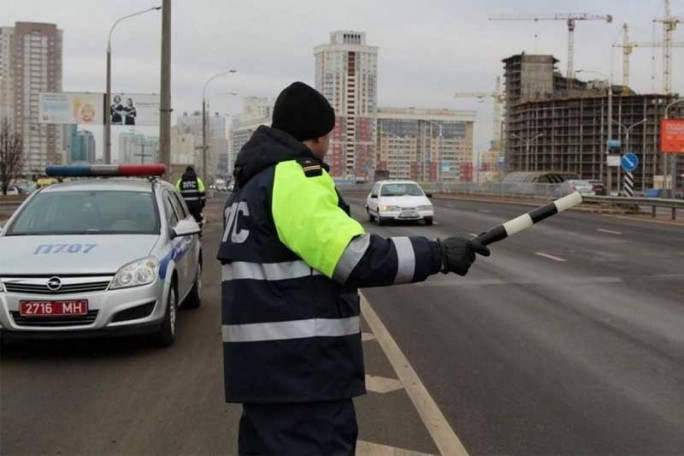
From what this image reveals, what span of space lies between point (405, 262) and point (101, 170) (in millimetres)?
7191

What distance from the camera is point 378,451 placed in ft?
14.5

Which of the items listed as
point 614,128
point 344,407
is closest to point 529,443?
point 344,407

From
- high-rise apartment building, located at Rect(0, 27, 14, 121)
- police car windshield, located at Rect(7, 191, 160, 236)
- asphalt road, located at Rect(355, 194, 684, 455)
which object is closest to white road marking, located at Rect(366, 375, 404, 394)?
asphalt road, located at Rect(355, 194, 684, 455)

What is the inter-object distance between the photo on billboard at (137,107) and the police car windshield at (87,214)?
4463cm

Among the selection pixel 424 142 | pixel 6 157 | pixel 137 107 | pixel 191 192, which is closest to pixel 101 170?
pixel 191 192

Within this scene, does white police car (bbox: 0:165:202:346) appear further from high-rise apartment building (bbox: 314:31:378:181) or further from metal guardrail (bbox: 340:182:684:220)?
high-rise apartment building (bbox: 314:31:378:181)

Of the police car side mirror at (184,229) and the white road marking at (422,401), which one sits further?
the police car side mirror at (184,229)

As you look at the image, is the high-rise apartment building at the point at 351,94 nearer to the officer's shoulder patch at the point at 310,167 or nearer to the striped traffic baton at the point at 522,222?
the striped traffic baton at the point at 522,222

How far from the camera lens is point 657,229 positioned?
22500 millimetres

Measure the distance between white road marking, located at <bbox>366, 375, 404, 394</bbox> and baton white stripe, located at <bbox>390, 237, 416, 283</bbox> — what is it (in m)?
3.29

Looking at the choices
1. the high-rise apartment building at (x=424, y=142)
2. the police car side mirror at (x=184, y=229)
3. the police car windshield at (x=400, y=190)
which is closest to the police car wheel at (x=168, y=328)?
the police car side mirror at (x=184, y=229)

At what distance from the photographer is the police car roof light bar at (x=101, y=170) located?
866 cm

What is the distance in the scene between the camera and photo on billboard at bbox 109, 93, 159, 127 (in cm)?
5084

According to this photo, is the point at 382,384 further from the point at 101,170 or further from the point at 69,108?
the point at 69,108
